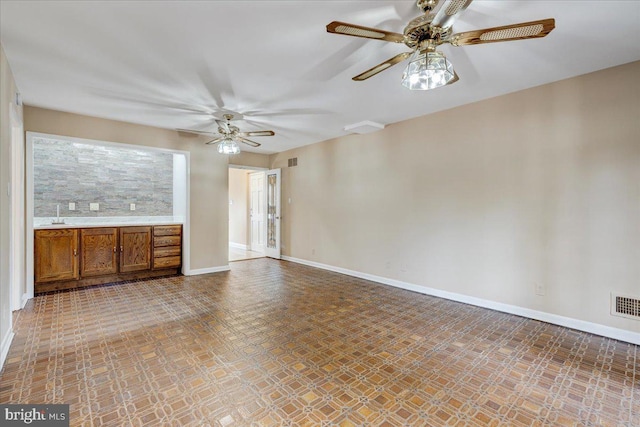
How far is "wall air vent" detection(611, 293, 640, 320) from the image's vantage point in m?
2.84

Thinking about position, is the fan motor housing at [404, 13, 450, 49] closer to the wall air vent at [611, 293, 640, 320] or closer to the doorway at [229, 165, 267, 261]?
the wall air vent at [611, 293, 640, 320]

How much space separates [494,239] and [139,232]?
5.56 m

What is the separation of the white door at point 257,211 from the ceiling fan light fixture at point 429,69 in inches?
243

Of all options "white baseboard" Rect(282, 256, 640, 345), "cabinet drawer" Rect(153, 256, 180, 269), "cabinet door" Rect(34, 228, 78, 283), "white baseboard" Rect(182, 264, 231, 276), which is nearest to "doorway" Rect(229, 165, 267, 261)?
"white baseboard" Rect(182, 264, 231, 276)

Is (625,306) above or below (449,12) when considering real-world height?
below

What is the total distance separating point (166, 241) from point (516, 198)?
5595 mm

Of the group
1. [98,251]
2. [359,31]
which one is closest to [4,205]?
[98,251]

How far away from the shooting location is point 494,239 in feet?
12.3

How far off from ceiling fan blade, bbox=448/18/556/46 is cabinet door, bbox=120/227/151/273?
5.31 meters

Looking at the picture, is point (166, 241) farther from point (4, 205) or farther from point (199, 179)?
point (4, 205)

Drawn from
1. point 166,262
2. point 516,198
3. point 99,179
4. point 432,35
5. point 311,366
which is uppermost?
point 432,35

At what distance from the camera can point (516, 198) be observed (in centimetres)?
357

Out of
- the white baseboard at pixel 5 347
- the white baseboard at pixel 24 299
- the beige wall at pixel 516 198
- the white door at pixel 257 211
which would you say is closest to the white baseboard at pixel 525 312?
the beige wall at pixel 516 198

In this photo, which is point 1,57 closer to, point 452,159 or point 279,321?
point 279,321
